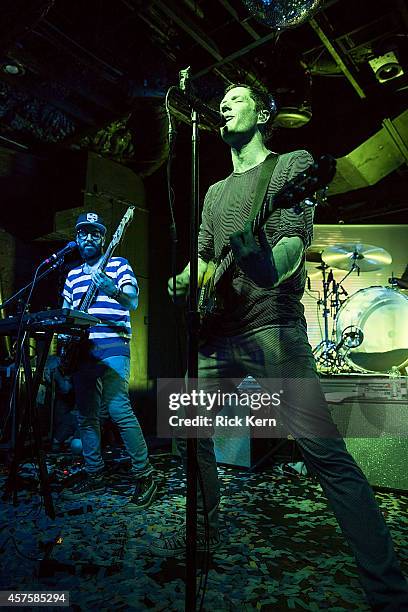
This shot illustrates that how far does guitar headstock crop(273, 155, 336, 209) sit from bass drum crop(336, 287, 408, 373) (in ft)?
14.2

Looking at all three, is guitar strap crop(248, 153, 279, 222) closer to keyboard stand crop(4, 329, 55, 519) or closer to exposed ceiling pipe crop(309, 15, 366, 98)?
keyboard stand crop(4, 329, 55, 519)

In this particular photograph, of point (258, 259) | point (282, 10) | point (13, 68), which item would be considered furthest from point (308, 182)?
point (13, 68)

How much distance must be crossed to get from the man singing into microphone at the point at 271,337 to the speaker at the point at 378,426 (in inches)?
77.1

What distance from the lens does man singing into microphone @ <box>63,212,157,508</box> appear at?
3680 mm

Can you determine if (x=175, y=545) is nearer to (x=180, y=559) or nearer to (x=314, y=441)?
(x=180, y=559)

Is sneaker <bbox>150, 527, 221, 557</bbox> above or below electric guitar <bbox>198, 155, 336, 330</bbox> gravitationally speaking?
below

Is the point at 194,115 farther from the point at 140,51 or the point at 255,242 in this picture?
the point at 140,51

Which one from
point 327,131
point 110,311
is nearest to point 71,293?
point 110,311

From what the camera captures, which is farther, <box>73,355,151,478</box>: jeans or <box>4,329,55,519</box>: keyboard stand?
<box>73,355,151,478</box>: jeans

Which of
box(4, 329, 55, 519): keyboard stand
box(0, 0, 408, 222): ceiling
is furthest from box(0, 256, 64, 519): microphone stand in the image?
box(0, 0, 408, 222): ceiling

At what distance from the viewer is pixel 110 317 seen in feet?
12.8

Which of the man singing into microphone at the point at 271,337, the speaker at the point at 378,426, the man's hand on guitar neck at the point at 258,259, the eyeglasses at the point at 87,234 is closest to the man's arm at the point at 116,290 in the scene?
the eyeglasses at the point at 87,234

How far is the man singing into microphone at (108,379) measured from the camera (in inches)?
145

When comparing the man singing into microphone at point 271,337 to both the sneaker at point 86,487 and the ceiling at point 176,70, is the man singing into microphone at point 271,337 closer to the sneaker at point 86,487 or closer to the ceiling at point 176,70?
the sneaker at point 86,487
